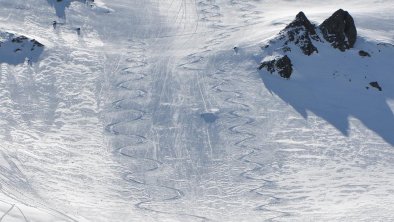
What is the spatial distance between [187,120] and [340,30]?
12491mm

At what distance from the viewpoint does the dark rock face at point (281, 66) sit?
1462 inches

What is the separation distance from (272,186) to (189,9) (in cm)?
2558

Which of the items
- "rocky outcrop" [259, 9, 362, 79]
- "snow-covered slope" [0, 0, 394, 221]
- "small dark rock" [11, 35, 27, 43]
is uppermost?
"rocky outcrop" [259, 9, 362, 79]

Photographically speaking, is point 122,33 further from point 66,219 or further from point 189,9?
point 66,219

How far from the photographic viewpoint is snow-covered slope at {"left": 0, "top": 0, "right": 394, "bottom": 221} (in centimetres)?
2427

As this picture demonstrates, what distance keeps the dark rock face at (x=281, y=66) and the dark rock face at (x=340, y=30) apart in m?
3.91

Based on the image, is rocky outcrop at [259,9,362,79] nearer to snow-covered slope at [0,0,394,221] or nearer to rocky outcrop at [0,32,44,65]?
snow-covered slope at [0,0,394,221]

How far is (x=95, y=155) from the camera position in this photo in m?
28.4

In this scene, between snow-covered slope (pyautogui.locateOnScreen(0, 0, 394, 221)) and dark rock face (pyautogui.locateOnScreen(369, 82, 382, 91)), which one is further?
dark rock face (pyautogui.locateOnScreen(369, 82, 382, 91))

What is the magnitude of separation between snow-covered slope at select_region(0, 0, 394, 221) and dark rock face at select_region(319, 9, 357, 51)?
1.77ft

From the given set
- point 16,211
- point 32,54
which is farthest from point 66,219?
point 32,54

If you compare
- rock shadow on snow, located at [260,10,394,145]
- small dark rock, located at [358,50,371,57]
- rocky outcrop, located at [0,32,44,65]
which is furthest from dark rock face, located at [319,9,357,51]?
rocky outcrop, located at [0,32,44,65]

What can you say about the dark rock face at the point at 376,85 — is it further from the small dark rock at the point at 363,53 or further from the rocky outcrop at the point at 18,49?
the rocky outcrop at the point at 18,49

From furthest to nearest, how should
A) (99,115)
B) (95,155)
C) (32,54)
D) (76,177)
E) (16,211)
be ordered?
(32,54) < (99,115) < (95,155) < (76,177) < (16,211)
